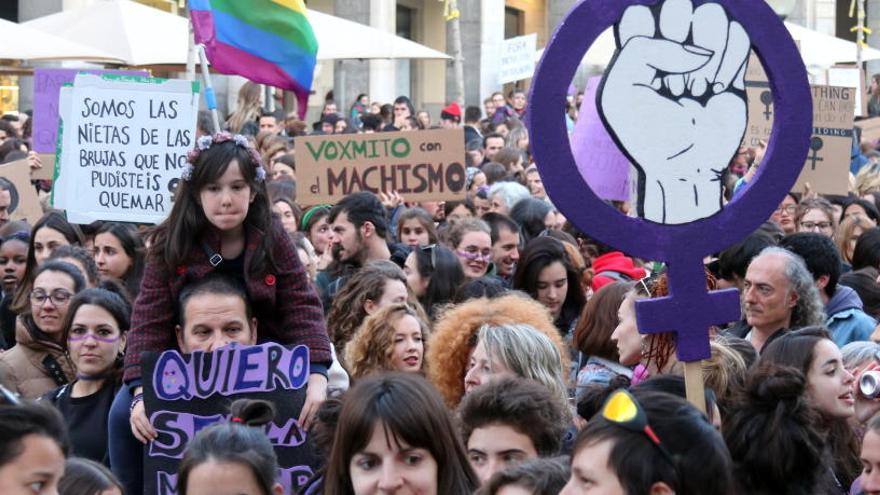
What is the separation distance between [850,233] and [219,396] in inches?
238

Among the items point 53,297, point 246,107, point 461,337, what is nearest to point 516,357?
point 461,337

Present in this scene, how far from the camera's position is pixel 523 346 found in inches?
224

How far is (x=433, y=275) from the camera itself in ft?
27.7

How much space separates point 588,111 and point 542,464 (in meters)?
6.05

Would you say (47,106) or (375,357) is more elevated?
(47,106)

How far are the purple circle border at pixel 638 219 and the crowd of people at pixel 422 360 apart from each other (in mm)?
446

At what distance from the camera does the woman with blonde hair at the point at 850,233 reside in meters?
10.3

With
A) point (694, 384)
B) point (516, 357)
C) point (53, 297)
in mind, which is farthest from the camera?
point (53, 297)

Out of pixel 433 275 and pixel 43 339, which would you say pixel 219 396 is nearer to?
pixel 43 339

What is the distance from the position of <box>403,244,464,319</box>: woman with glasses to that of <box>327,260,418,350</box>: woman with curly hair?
3.22 ft

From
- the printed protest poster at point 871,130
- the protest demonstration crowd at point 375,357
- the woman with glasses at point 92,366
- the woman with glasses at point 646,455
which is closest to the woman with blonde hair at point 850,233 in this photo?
the protest demonstration crowd at point 375,357

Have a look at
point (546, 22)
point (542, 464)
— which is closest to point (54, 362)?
point (542, 464)

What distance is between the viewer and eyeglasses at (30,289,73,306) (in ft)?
24.4

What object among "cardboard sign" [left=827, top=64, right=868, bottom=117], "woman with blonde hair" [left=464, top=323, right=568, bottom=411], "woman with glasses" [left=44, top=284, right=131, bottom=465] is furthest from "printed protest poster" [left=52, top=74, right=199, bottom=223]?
"cardboard sign" [left=827, top=64, right=868, bottom=117]
